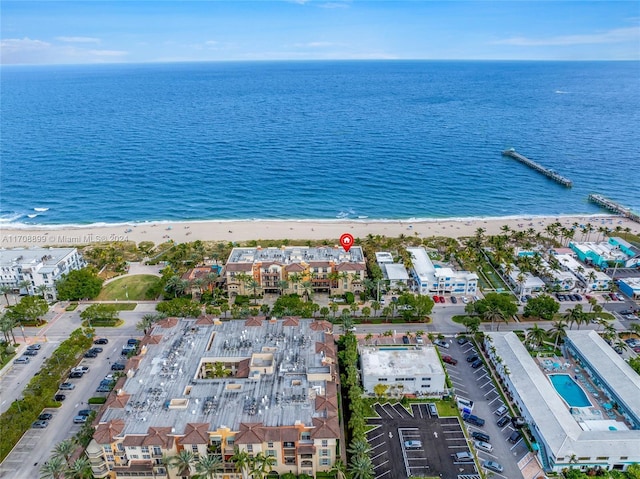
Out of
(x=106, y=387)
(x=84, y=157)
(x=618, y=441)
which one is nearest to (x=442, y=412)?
(x=618, y=441)

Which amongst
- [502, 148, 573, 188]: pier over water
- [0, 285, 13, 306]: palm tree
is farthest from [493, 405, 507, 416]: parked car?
[502, 148, 573, 188]: pier over water

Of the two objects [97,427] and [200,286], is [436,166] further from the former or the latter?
[97,427]

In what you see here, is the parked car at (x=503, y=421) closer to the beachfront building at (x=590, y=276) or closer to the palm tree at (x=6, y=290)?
the beachfront building at (x=590, y=276)

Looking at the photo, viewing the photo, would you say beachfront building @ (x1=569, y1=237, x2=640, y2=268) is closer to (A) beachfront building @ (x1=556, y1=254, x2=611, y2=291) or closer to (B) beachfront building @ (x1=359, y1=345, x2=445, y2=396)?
(A) beachfront building @ (x1=556, y1=254, x2=611, y2=291)

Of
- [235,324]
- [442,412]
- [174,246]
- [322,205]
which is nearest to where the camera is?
[442,412]

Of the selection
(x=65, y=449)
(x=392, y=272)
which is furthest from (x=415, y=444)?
(x=392, y=272)

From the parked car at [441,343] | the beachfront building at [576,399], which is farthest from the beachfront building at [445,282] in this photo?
the beachfront building at [576,399]
